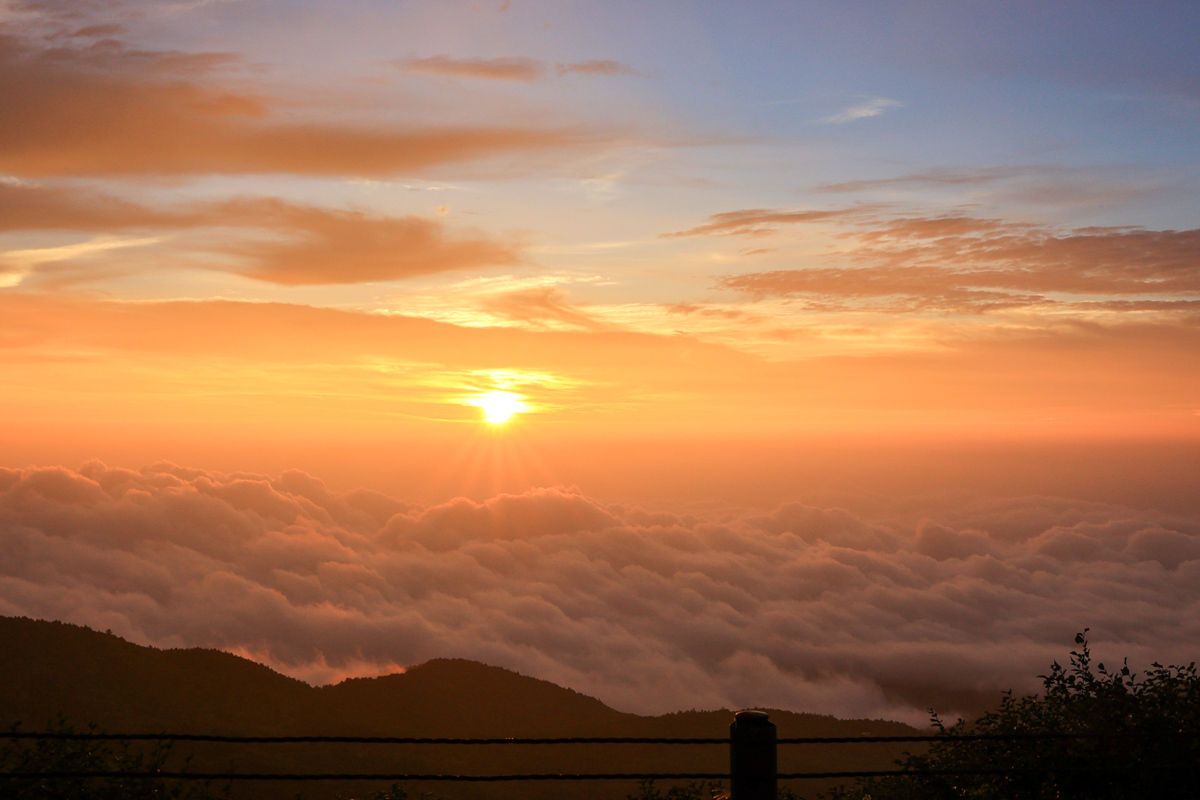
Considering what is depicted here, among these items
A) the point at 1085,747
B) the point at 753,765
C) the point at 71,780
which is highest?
A: the point at 753,765

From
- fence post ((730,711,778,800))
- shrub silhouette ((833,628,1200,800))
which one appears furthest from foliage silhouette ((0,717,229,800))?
shrub silhouette ((833,628,1200,800))

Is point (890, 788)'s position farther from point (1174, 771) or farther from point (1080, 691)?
point (1174, 771)

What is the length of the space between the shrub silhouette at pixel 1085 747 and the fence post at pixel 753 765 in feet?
21.7

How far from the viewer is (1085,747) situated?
16156 mm

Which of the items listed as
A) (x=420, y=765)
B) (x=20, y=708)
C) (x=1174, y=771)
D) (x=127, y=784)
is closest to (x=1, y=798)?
(x=127, y=784)

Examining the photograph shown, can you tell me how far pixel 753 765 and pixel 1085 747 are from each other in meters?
13.8

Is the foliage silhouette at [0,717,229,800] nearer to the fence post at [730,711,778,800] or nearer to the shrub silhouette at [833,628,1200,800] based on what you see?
the fence post at [730,711,778,800]

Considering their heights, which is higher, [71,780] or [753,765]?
[753,765]

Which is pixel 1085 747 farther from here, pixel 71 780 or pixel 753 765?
pixel 71 780

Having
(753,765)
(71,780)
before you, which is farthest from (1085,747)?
(71,780)

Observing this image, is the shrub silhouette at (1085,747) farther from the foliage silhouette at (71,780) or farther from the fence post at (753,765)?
A: the foliage silhouette at (71,780)

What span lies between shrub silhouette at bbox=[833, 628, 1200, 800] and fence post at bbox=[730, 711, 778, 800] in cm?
663

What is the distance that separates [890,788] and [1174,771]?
11001 millimetres

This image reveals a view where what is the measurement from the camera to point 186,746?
18288cm
